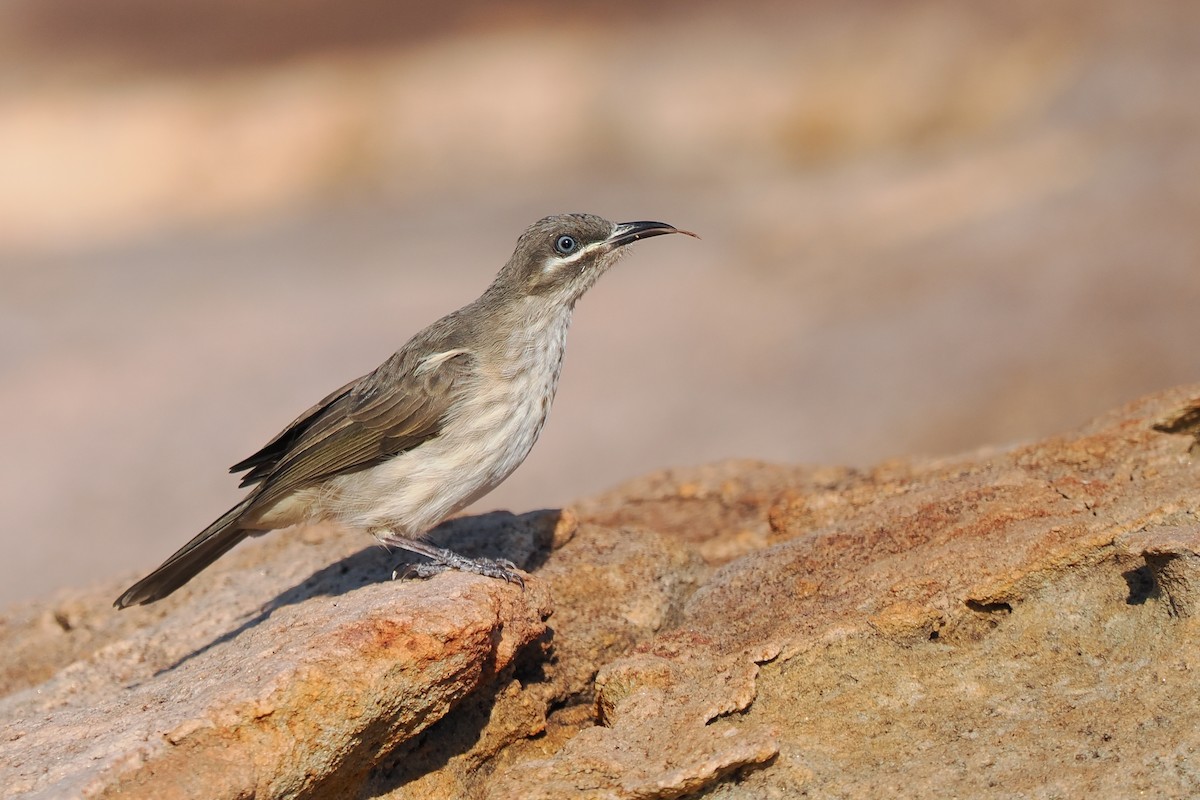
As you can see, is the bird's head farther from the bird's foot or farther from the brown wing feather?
the bird's foot

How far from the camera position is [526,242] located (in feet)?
25.3

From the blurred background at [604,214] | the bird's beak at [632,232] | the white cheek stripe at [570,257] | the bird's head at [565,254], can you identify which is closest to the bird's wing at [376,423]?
the bird's head at [565,254]

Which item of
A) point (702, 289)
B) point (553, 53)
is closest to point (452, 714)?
point (702, 289)

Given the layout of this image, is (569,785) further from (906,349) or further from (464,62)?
(464,62)

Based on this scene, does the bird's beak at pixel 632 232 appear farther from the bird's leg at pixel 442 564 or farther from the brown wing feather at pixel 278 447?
the bird's leg at pixel 442 564

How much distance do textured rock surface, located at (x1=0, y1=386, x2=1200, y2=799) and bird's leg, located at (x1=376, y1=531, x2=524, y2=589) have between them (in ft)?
0.65

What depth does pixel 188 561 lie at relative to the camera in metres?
7.35

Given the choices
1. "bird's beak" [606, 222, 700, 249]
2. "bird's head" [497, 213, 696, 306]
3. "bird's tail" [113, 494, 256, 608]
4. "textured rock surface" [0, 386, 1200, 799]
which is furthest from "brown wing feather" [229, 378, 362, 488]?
"bird's beak" [606, 222, 700, 249]

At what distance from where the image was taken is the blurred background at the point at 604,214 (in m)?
17.3

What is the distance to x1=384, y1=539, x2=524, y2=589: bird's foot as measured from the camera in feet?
20.4

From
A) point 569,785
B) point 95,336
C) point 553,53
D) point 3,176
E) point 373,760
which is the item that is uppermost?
point 3,176

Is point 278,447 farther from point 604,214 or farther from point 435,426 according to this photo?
A: point 604,214

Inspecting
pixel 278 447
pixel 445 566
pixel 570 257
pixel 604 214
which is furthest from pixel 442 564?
pixel 604 214

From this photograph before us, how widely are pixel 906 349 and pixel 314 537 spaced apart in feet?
37.0
